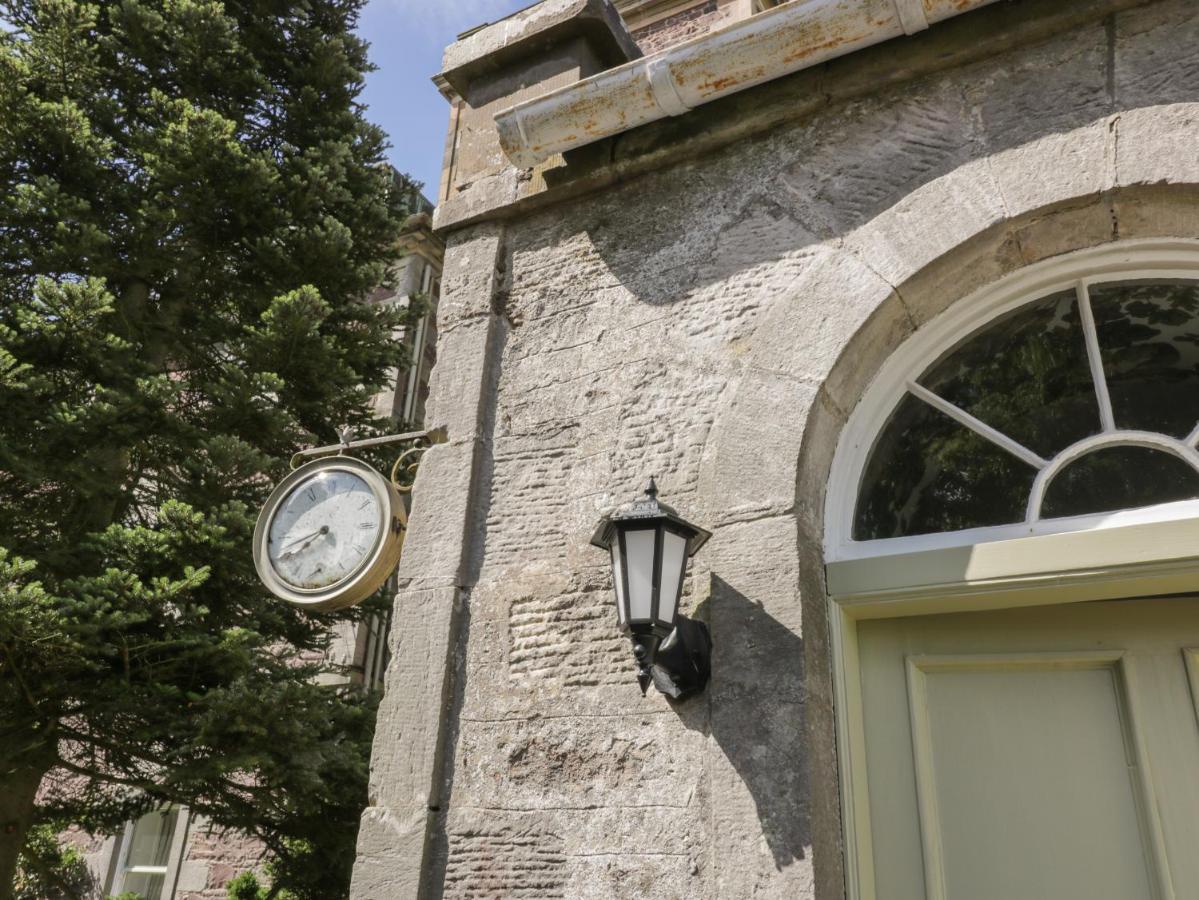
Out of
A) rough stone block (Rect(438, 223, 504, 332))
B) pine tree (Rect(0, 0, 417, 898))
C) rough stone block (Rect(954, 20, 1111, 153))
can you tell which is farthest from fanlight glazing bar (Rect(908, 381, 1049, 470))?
pine tree (Rect(0, 0, 417, 898))

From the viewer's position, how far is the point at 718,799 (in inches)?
102

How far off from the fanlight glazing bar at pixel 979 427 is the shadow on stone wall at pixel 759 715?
0.90 meters

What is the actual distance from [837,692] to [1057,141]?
1.84 m

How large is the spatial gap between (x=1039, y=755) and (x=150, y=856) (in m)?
9.64

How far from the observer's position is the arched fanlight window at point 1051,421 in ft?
8.66

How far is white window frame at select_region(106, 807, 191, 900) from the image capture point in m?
9.05

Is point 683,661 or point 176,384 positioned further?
→ point 176,384

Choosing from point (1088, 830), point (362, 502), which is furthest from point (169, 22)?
point (1088, 830)

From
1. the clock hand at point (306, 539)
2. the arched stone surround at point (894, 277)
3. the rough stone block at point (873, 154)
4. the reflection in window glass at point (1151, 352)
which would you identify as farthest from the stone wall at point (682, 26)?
the clock hand at point (306, 539)

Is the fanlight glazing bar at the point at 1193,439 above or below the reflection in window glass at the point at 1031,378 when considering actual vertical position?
below

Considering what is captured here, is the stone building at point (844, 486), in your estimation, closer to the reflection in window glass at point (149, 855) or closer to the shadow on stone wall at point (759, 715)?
the shadow on stone wall at point (759, 715)

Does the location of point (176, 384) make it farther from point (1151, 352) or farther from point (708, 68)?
point (1151, 352)

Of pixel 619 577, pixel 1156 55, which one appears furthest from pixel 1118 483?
pixel 619 577

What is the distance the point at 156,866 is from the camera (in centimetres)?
932
